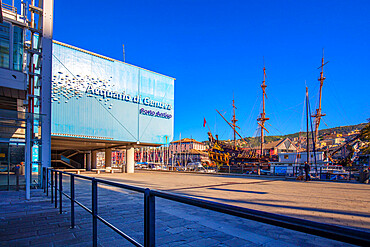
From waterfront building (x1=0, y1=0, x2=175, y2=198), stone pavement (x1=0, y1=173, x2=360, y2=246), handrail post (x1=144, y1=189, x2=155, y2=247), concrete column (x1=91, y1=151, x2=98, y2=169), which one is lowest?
concrete column (x1=91, y1=151, x2=98, y2=169)

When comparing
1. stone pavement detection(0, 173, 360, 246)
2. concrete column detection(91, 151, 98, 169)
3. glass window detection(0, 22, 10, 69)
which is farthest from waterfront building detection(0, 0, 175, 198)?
concrete column detection(91, 151, 98, 169)

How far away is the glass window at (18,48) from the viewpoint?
1326 centimetres

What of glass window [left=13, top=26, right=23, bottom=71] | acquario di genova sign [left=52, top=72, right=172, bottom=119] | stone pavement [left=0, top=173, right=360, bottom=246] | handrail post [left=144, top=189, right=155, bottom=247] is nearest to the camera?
handrail post [left=144, top=189, right=155, bottom=247]

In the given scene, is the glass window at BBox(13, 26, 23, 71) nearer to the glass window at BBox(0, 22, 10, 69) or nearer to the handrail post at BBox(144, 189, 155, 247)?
the glass window at BBox(0, 22, 10, 69)

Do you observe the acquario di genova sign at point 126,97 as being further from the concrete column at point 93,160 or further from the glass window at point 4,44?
the concrete column at point 93,160

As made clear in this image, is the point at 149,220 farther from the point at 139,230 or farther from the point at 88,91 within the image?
the point at 88,91

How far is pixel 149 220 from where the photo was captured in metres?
2.31

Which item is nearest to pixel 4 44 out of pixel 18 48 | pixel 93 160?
pixel 18 48

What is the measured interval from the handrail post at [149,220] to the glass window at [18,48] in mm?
14137

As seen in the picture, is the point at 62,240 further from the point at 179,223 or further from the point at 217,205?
the point at 217,205

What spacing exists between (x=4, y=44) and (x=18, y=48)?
0.71 meters

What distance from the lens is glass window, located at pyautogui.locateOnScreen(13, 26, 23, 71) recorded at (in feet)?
43.5

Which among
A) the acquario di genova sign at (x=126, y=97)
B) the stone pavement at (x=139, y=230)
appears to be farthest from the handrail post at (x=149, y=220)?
the acquario di genova sign at (x=126, y=97)

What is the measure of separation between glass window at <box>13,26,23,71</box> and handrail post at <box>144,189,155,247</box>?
14137 mm
